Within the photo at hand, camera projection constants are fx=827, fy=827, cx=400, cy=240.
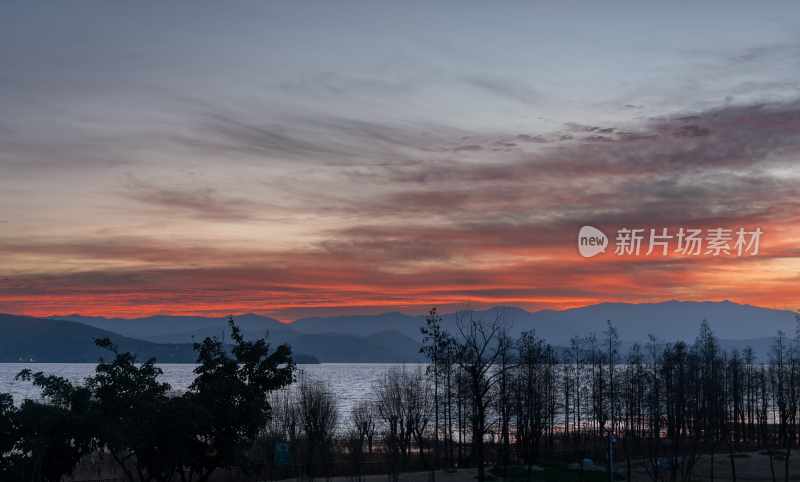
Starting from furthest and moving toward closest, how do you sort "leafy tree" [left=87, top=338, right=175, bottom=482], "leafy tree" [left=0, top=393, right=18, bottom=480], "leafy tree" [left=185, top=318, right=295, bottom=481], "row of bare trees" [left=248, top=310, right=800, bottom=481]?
"row of bare trees" [left=248, top=310, right=800, bottom=481]
"leafy tree" [left=185, top=318, right=295, bottom=481]
"leafy tree" [left=87, top=338, right=175, bottom=482]
"leafy tree" [left=0, top=393, right=18, bottom=480]

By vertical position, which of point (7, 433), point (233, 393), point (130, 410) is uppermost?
point (233, 393)

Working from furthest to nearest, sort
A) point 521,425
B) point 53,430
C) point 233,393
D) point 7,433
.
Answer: point 521,425
point 233,393
point 53,430
point 7,433

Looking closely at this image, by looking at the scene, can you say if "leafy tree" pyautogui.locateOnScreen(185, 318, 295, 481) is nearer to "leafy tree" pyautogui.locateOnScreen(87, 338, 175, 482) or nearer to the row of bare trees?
"leafy tree" pyautogui.locateOnScreen(87, 338, 175, 482)

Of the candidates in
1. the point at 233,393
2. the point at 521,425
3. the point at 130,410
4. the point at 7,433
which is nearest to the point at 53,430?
the point at 7,433

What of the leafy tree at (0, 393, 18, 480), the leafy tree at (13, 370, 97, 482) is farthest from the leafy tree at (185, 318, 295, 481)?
the leafy tree at (0, 393, 18, 480)

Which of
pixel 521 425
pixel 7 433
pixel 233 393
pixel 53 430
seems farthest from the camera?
pixel 521 425

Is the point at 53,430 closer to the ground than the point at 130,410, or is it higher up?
closer to the ground

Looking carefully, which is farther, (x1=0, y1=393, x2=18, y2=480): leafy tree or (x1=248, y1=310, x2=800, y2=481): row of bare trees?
(x1=248, y1=310, x2=800, y2=481): row of bare trees

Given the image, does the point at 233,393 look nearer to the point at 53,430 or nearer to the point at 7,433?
the point at 53,430

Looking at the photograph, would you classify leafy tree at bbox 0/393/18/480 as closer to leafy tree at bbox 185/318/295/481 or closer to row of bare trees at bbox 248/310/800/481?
leafy tree at bbox 185/318/295/481

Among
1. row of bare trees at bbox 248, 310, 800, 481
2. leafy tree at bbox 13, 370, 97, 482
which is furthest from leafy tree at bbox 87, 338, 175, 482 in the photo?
row of bare trees at bbox 248, 310, 800, 481

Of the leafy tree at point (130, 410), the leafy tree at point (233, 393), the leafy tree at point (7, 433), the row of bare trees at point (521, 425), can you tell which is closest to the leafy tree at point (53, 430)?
the leafy tree at point (7, 433)

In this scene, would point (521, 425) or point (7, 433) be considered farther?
point (521, 425)

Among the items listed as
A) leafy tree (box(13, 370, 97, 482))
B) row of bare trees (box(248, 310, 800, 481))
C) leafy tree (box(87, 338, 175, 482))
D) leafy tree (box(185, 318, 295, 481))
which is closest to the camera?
leafy tree (box(87, 338, 175, 482))
